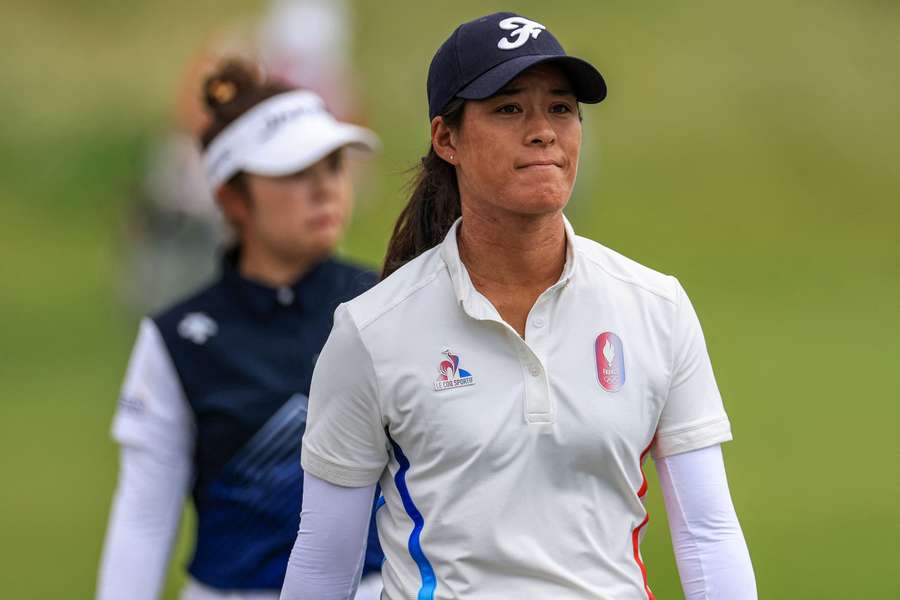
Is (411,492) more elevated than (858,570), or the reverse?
(411,492)

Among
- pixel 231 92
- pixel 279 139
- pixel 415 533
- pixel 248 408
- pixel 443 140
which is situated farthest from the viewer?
pixel 231 92

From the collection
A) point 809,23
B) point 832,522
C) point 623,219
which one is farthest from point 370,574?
point 809,23

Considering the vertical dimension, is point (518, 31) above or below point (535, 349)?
above

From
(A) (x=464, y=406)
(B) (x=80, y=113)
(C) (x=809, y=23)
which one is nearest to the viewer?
(A) (x=464, y=406)

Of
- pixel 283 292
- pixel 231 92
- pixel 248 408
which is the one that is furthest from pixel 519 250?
pixel 231 92

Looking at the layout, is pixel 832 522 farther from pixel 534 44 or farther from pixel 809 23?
pixel 809 23

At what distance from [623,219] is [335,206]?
12.8m

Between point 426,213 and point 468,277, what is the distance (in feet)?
1.09

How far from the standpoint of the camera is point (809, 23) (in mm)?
20438

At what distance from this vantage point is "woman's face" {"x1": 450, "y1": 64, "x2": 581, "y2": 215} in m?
2.85

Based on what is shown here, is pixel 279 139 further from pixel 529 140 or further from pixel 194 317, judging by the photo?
pixel 529 140

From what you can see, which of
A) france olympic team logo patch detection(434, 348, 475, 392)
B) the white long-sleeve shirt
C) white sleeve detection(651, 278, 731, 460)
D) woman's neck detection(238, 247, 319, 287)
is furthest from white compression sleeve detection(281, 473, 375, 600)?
woman's neck detection(238, 247, 319, 287)

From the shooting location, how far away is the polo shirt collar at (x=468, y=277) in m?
2.91

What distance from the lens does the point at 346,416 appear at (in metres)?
2.96
